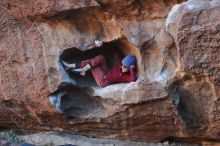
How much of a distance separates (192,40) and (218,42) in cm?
15

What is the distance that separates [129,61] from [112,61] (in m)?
0.35

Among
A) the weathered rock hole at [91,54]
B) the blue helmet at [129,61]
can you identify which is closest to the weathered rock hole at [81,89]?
the weathered rock hole at [91,54]

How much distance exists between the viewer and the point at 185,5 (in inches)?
101

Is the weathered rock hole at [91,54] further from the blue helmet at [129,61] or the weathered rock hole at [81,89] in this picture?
the blue helmet at [129,61]

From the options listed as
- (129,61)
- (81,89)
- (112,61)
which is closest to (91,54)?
(112,61)

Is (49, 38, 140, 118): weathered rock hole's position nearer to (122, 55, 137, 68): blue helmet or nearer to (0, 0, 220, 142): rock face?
(0, 0, 220, 142): rock face

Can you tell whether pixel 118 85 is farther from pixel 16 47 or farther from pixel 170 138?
pixel 16 47

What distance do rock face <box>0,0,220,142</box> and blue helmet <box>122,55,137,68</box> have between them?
0.05 metres

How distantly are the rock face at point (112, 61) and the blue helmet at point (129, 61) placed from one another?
47mm

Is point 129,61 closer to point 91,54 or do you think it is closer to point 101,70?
point 101,70

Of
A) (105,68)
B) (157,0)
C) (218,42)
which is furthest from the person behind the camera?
(105,68)

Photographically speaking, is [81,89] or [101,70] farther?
[81,89]

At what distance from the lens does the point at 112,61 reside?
3445mm

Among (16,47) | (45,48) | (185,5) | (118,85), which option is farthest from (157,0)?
(16,47)
